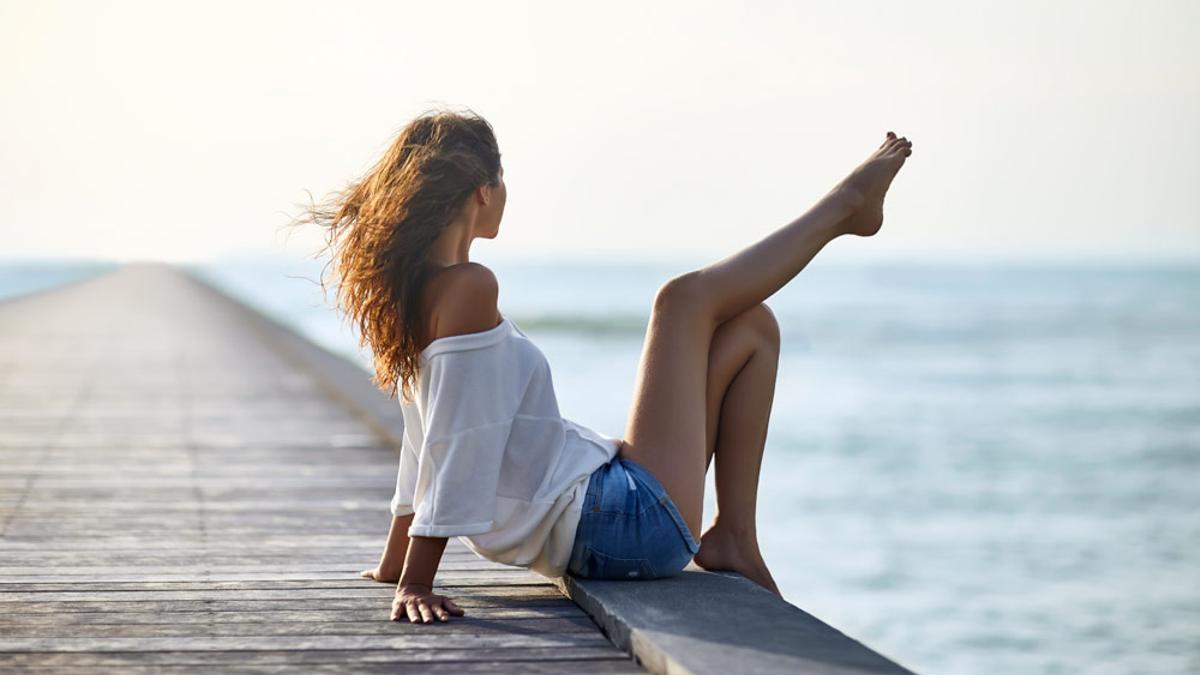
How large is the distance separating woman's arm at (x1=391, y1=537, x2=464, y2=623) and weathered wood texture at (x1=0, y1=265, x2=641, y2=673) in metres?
0.03

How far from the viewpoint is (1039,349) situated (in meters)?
28.2

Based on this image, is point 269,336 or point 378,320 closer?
point 378,320

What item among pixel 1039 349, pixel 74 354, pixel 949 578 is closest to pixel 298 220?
pixel 949 578

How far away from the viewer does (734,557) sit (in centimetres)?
302

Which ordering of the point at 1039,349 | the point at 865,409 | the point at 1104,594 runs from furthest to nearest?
the point at 1039,349 < the point at 865,409 < the point at 1104,594

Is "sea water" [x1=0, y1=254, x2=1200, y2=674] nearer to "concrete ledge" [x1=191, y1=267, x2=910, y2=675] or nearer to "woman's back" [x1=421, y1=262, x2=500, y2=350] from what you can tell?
"woman's back" [x1=421, y1=262, x2=500, y2=350]

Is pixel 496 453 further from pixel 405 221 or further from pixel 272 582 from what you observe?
pixel 272 582

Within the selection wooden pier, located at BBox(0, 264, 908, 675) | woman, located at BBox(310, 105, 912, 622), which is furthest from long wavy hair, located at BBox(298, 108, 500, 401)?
wooden pier, located at BBox(0, 264, 908, 675)

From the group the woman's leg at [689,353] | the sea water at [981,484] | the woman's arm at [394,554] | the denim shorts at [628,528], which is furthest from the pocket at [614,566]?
the sea water at [981,484]

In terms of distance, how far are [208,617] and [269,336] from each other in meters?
10.7

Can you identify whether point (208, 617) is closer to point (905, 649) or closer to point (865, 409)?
point (905, 649)

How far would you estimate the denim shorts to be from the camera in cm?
279

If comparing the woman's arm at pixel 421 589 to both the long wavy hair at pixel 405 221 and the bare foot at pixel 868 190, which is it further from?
the bare foot at pixel 868 190

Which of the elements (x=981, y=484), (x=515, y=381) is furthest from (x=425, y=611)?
(x=981, y=484)
